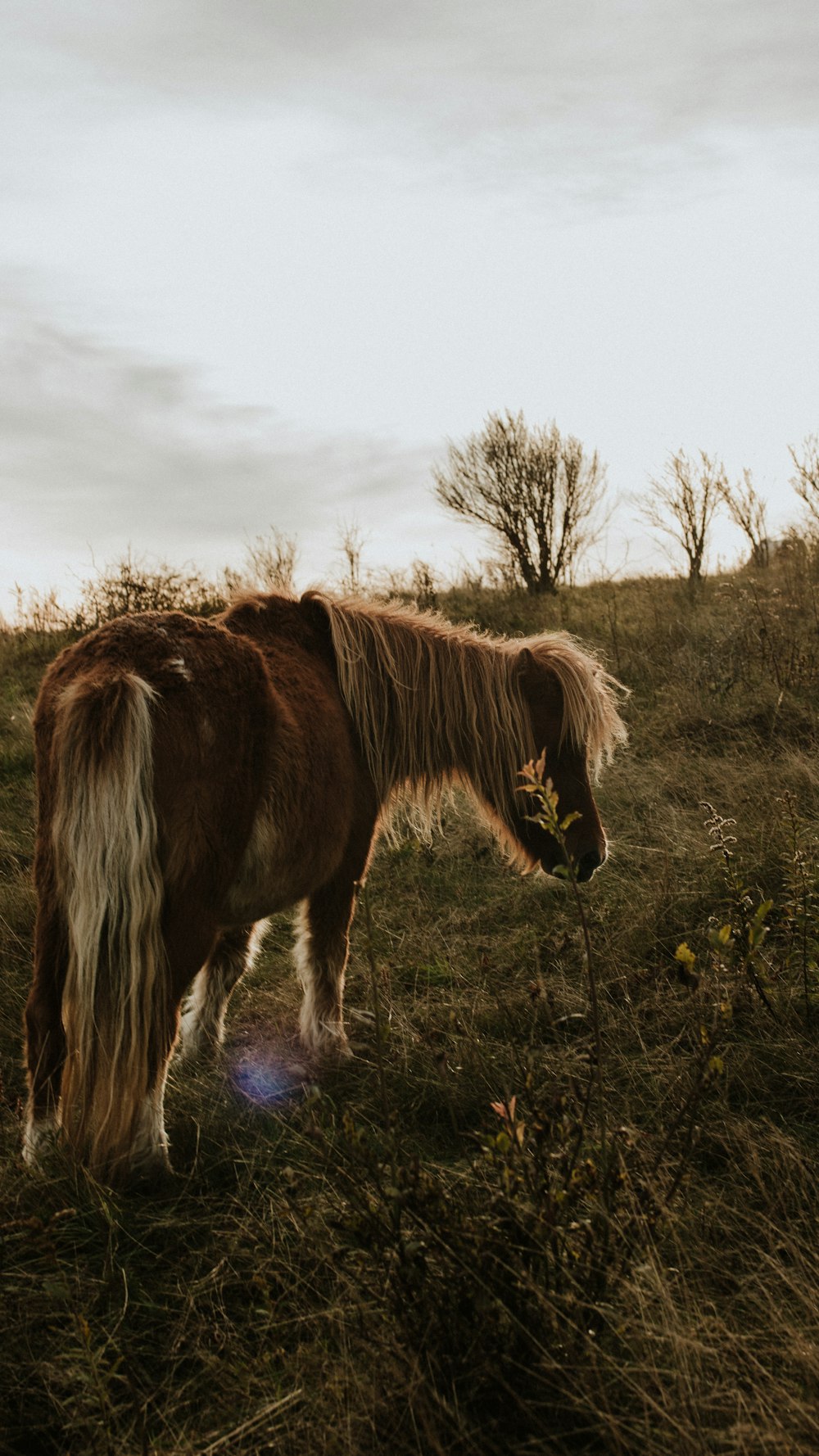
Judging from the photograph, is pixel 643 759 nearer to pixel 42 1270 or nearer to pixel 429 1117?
pixel 429 1117

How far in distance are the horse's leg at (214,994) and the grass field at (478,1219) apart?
13cm

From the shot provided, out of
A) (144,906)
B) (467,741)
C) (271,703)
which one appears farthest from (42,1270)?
(467,741)

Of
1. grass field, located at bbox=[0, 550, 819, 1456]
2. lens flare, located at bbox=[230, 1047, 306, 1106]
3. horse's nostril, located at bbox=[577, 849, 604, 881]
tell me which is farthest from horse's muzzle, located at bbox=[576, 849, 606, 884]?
lens flare, located at bbox=[230, 1047, 306, 1106]

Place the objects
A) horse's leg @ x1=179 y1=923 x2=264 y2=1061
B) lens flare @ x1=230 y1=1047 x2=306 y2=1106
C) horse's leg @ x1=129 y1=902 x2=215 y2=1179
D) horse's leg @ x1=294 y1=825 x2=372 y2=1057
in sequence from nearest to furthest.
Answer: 1. horse's leg @ x1=129 y1=902 x2=215 y2=1179
2. lens flare @ x1=230 y1=1047 x2=306 y2=1106
3. horse's leg @ x1=294 y1=825 x2=372 y2=1057
4. horse's leg @ x1=179 y1=923 x2=264 y2=1061

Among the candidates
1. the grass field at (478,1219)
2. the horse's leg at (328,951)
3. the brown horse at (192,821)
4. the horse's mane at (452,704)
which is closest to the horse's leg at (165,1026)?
the brown horse at (192,821)

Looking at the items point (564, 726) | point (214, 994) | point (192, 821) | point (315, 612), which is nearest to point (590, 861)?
point (564, 726)

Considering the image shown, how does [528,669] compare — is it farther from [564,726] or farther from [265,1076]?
[265,1076]

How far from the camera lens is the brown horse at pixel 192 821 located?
2.22 meters

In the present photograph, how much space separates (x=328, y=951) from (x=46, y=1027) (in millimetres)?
1134

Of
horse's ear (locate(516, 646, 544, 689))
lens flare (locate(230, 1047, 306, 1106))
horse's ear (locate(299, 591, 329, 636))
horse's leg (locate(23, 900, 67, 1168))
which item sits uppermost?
horse's ear (locate(299, 591, 329, 636))

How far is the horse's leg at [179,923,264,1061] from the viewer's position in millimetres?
3422

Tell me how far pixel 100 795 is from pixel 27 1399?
4.12 ft

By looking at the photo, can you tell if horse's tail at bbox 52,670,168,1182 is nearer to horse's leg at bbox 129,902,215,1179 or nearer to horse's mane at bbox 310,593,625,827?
horse's leg at bbox 129,902,215,1179

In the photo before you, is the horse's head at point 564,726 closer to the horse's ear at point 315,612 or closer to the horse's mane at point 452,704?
the horse's mane at point 452,704
